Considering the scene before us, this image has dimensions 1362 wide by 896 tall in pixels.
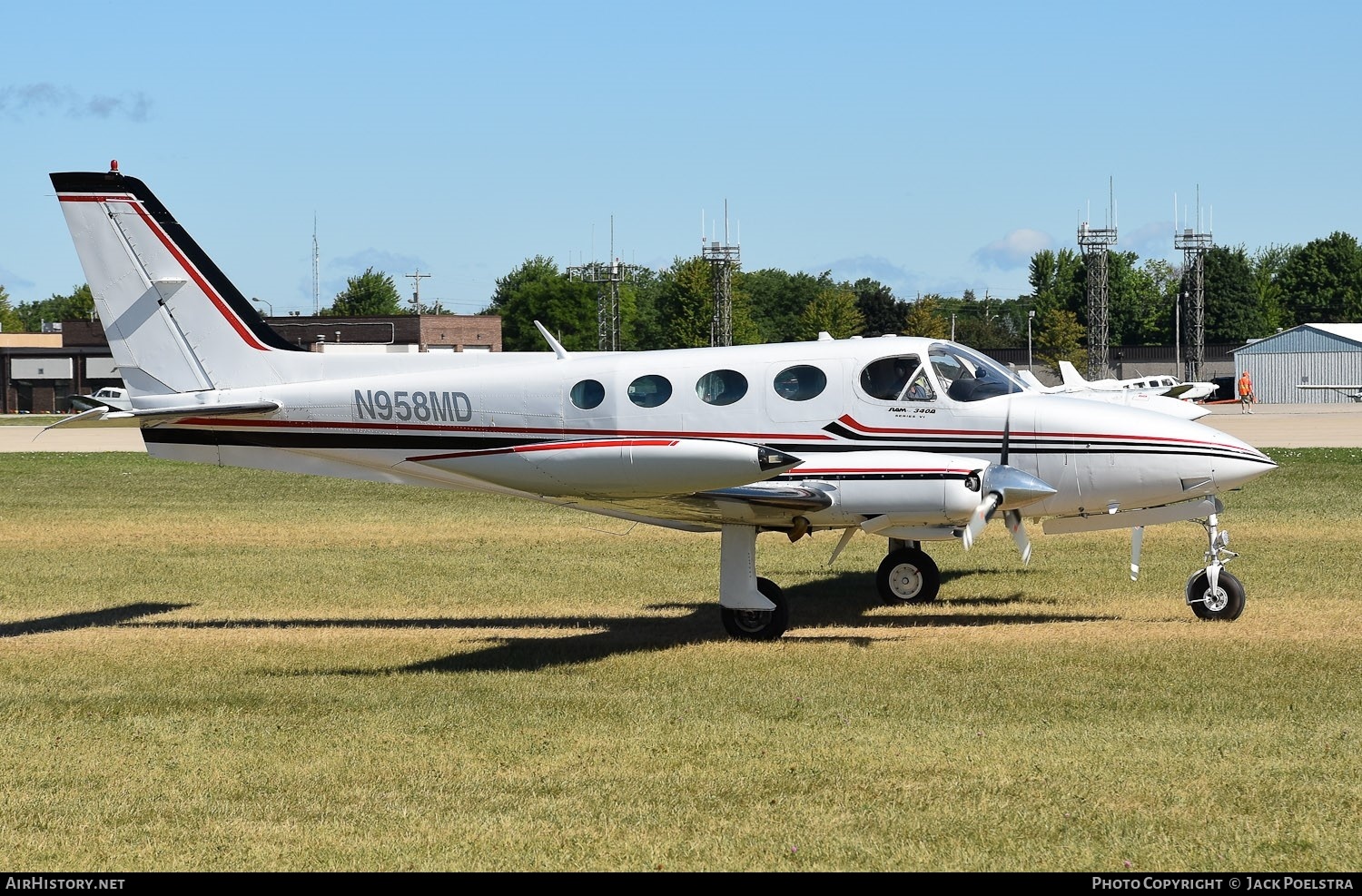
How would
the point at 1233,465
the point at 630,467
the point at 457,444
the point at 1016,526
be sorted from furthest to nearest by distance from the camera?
1. the point at 457,444
2. the point at 1233,465
3. the point at 1016,526
4. the point at 630,467

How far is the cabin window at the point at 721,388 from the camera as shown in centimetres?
1499

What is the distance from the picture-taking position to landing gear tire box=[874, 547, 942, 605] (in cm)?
1711

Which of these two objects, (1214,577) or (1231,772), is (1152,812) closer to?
(1231,772)

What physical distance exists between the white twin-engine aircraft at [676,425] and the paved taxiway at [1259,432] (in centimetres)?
3203

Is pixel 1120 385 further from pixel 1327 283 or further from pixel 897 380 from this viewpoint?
pixel 1327 283

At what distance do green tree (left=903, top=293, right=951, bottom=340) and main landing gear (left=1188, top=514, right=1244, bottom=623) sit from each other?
10291cm

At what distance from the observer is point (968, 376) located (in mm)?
14906

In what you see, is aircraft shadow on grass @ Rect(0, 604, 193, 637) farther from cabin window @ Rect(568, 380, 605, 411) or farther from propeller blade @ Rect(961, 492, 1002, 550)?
propeller blade @ Rect(961, 492, 1002, 550)

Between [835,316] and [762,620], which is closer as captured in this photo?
[762,620]

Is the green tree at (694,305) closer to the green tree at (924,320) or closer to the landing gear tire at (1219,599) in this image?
the green tree at (924,320)

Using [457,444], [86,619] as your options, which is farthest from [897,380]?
[86,619]

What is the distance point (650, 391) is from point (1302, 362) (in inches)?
3644

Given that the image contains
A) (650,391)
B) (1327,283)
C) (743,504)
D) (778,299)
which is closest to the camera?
(743,504)

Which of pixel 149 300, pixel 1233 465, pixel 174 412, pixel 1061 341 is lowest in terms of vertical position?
pixel 1233 465
